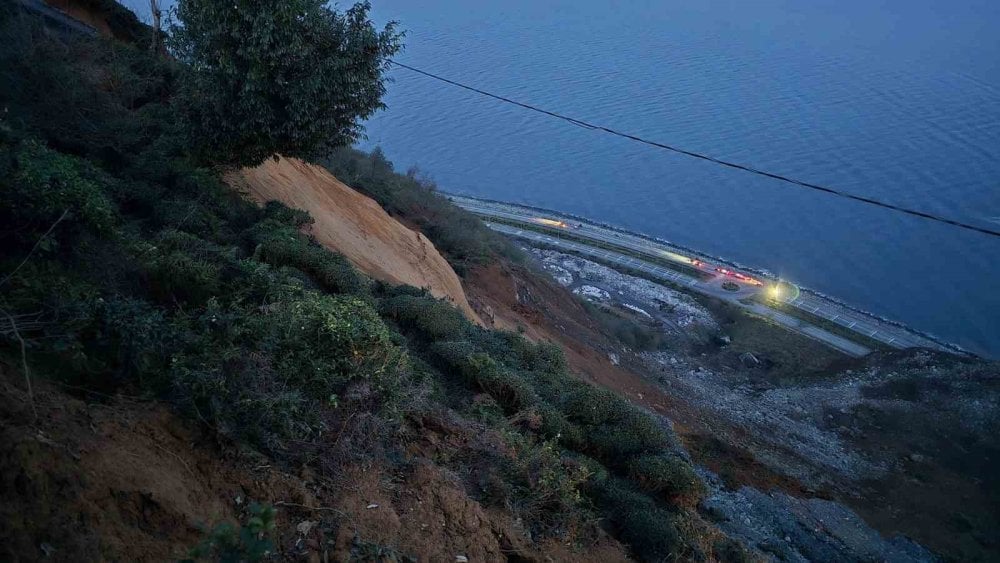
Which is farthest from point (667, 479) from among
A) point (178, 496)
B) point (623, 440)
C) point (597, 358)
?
point (597, 358)

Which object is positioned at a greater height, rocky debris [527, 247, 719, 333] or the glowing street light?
the glowing street light

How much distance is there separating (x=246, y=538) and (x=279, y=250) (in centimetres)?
972

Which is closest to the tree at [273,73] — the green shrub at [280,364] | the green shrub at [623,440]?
the green shrub at [280,364]

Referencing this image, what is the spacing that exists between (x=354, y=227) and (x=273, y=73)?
711 cm

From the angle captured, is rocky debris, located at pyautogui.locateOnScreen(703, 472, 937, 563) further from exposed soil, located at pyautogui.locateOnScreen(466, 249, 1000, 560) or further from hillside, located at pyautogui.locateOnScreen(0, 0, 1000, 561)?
exposed soil, located at pyautogui.locateOnScreen(466, 249, 1000, 560)

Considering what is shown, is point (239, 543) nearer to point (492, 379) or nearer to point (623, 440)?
point (492, 379)

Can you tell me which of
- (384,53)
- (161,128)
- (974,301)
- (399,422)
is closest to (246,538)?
(399,422)

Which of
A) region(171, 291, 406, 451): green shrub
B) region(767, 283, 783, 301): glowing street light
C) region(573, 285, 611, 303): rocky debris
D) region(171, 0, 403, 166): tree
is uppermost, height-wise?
region(171, 0, 403, 166): tree

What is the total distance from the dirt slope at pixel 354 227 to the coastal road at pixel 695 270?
25.9 metres

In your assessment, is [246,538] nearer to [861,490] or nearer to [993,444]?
[861,490]

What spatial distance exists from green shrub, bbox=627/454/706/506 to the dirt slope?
7.97 m

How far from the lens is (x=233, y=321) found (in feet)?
23.6

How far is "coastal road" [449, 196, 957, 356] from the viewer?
130ft

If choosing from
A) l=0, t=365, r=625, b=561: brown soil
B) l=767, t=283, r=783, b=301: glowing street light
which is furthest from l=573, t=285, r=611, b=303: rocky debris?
l=0, t=365, r=625, b=561: brown soil
